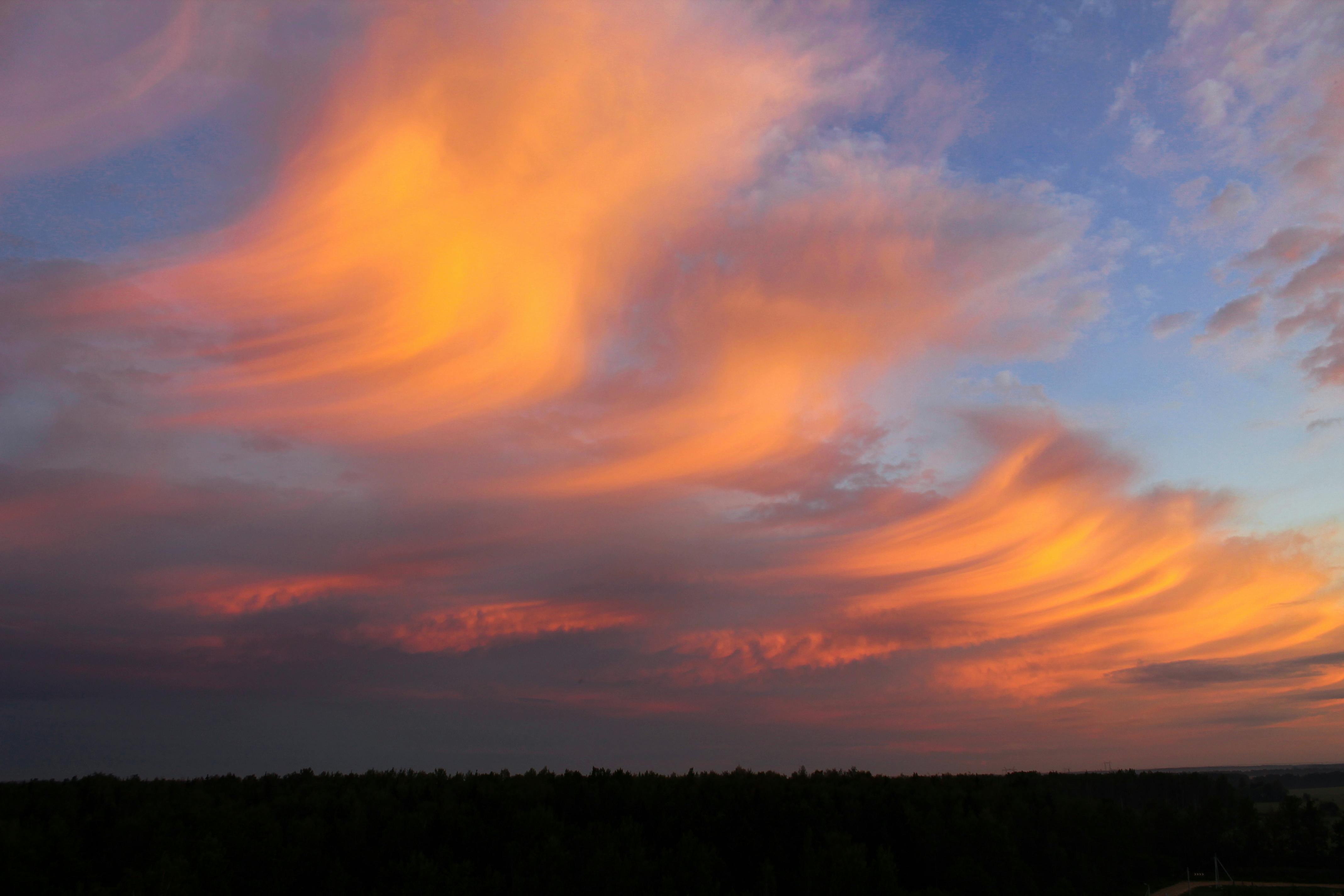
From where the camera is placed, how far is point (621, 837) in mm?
75750

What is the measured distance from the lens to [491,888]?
6353 centimetres

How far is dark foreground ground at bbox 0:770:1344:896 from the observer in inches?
2480

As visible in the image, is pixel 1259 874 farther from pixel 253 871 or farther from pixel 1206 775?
pixel 253 871

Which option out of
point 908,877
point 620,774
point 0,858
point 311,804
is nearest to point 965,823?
point 908,877

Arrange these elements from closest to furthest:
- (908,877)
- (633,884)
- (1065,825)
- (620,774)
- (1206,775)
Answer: (633,884)
(908,877)
(1065,825)
(620,774)
(1206,775)

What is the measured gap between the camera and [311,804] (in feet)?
278

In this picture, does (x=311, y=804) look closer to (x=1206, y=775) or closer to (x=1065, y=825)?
(x=1065, y=825)

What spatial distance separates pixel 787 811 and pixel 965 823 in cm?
1695

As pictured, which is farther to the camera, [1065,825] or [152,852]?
[1065,825]

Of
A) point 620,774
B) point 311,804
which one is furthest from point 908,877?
point 311,804

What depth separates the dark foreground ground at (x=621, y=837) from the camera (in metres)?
63.0

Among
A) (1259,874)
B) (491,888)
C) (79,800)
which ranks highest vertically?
(79,800)

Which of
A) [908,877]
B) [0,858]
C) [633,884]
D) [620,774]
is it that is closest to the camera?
[0,858]

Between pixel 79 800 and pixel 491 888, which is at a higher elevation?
pixel 79 800
